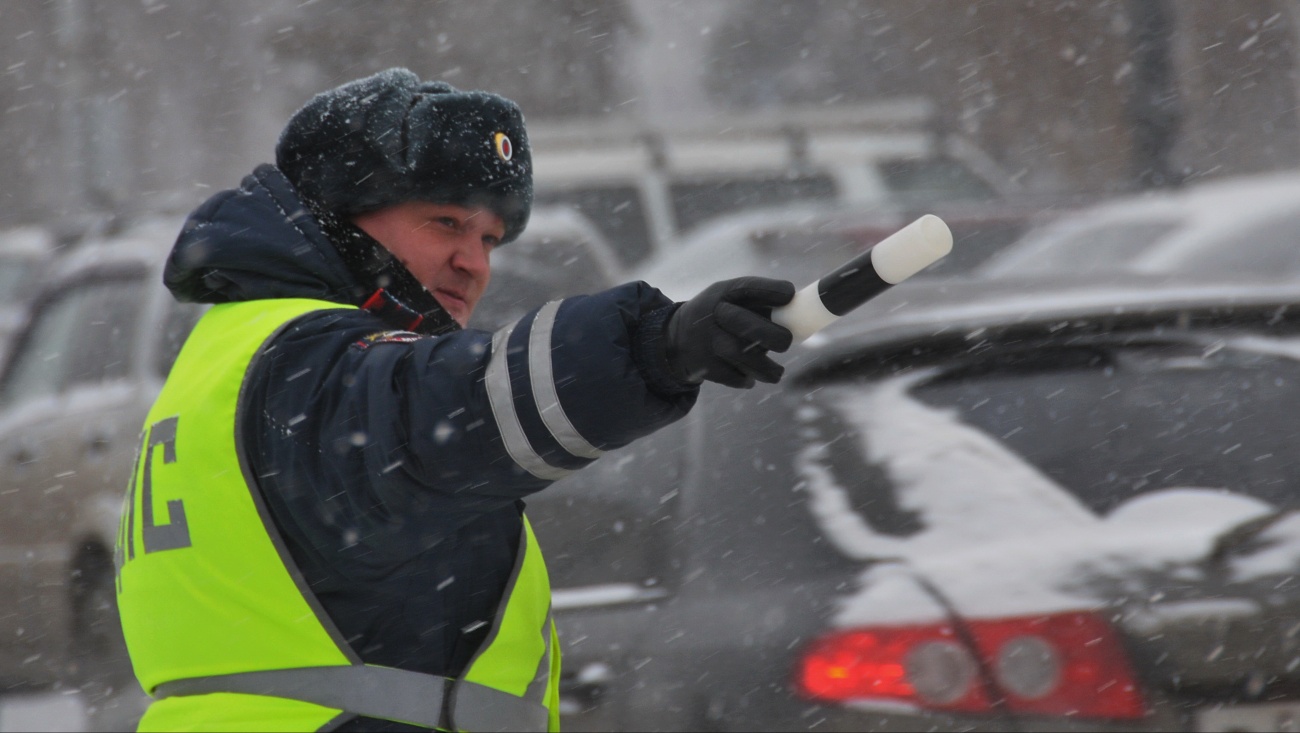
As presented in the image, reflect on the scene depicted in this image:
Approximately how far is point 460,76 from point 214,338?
19904 mm

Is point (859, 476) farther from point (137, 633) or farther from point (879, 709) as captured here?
point (137, 633)

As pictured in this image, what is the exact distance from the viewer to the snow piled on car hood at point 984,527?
205 cm

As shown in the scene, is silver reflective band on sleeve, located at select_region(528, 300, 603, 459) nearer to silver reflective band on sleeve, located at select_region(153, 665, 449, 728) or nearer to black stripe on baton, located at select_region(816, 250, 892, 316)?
black stripe on baton, located at select_region(816, 250, 892, 316)

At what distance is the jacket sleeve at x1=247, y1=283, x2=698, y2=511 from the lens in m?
1.26

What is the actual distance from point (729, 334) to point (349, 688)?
0.61 metres

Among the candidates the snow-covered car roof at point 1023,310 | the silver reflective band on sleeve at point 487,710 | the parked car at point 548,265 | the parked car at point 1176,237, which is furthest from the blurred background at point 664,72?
the silver reflective band on sleeve at point 487,710

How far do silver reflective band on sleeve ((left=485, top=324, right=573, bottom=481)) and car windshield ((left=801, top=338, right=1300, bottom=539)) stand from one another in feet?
3.35

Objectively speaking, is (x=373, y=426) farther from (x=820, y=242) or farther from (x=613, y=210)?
(x=613, y=210)

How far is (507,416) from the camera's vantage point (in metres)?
1.26

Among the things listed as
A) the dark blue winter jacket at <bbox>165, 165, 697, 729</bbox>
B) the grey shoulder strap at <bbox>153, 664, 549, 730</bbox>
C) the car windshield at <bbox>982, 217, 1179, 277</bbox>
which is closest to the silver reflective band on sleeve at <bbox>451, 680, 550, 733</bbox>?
the grey shoulder strap at <bbox>153, 664, 549, 730</bbox>

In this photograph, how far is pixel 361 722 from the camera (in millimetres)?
1510

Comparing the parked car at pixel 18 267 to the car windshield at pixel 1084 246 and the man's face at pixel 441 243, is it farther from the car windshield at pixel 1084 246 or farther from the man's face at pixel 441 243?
the man's face at pixel 441 243

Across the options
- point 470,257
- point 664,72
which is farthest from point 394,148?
point 664,72

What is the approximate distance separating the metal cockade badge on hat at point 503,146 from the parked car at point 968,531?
684 millimetres
